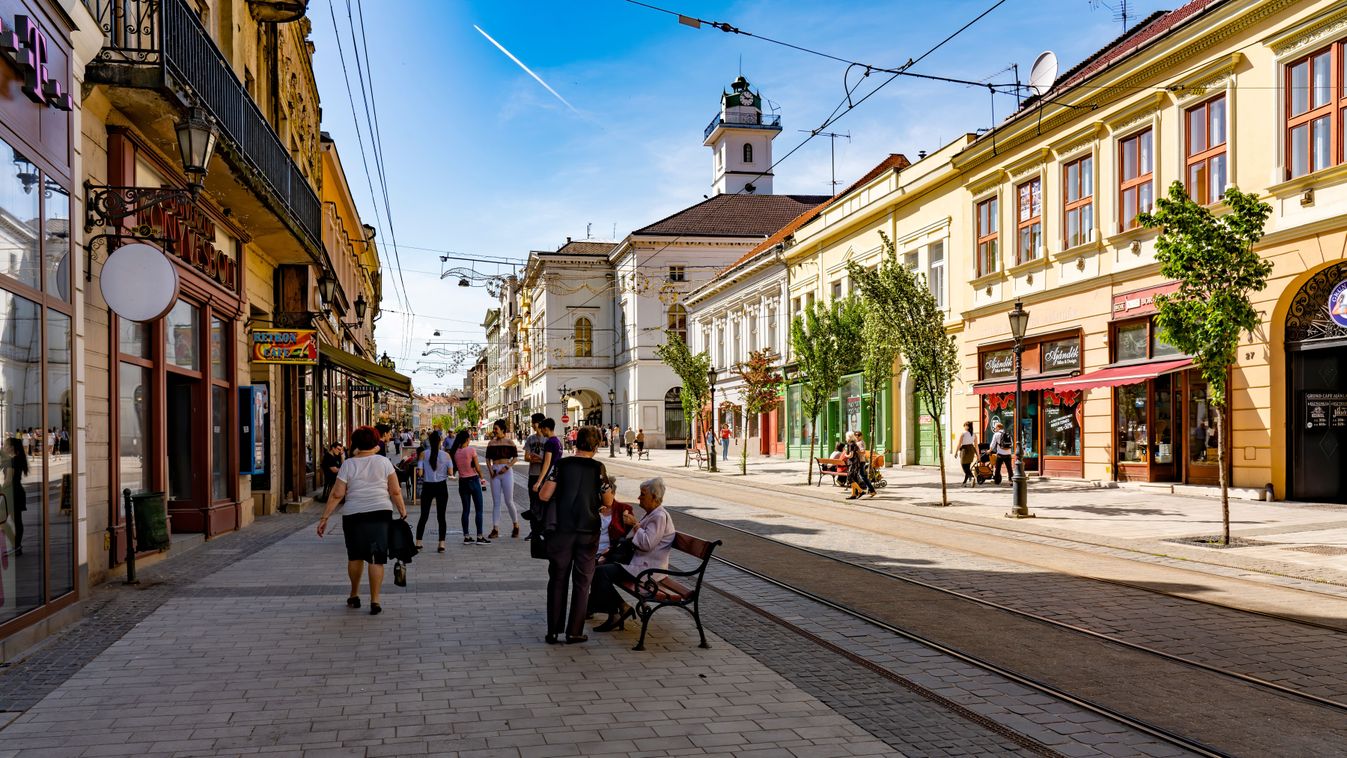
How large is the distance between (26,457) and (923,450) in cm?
2915

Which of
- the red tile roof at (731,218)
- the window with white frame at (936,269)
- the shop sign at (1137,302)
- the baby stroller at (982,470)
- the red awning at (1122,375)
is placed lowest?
the baby stroller at (982,470)

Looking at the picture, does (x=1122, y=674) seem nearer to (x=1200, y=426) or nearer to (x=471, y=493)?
(x=471, y=493)

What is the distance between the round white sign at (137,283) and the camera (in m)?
10.1

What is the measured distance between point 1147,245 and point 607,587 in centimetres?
1843

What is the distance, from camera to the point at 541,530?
8.23m

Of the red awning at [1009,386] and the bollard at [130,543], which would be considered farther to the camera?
the red awning at [1009,386]

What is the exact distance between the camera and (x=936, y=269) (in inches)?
1296

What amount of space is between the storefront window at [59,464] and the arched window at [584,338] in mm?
69712

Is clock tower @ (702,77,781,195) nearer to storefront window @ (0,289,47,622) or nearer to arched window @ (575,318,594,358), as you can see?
arched window @ (575,318,594,358)

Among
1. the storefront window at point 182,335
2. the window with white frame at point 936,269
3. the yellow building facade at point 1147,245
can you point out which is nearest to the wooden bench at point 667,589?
the storefront window at point 182,335

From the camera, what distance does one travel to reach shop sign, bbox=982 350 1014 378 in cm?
2825

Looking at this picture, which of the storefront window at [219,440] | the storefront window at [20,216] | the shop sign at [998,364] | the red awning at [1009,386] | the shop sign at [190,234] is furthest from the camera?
the shop sign at [998,364]

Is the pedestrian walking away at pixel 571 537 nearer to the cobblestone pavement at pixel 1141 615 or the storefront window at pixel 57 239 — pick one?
the cobblestone pavement at pixel 1141 615

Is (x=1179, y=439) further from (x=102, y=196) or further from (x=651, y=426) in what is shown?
(x=651, y=426)
